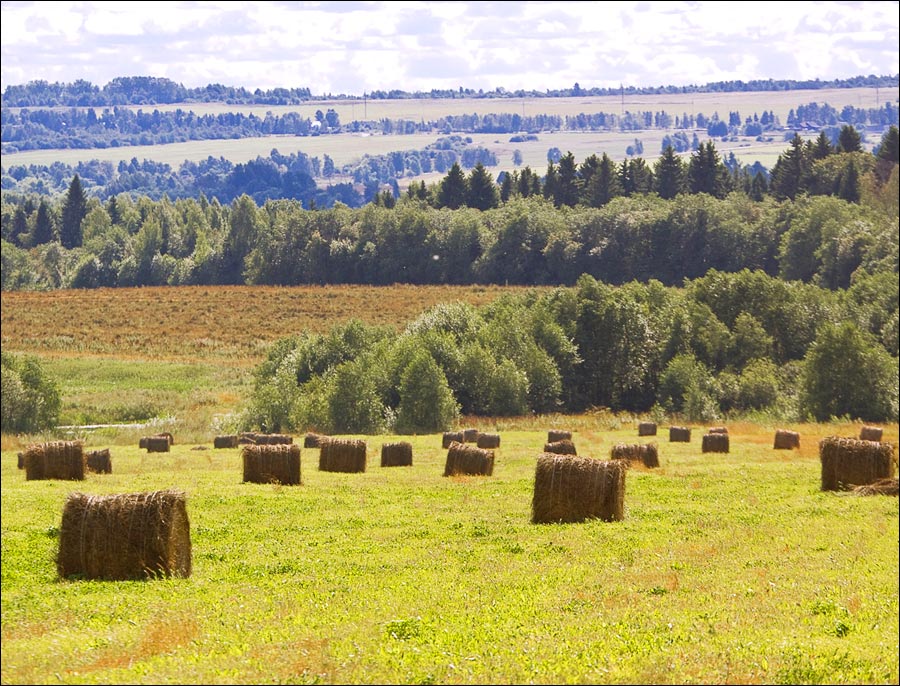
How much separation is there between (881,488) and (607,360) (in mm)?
50417

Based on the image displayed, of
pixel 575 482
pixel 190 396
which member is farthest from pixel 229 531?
pixel 190 396

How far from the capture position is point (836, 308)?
86.5m

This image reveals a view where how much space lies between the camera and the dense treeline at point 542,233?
293 feet

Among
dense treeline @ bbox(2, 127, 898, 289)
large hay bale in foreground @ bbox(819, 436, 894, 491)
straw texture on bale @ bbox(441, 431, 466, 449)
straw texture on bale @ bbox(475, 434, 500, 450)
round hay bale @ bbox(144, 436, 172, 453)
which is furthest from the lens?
dense treeline @ bbox(2, 127, 898, 289)

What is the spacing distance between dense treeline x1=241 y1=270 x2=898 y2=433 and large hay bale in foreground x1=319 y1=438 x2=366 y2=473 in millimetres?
23064

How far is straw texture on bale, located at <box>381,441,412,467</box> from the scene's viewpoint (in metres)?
39.4

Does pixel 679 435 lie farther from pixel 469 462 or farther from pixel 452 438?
pixel 469 462

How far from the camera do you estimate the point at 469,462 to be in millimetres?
35562

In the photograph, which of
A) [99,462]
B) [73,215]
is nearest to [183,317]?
[99,462]

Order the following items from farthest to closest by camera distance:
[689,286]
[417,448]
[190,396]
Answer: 1. [689,286]
2. [190,396]
3. [417,448]

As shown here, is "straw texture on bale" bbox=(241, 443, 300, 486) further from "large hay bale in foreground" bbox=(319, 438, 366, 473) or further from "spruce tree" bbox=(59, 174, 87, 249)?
"spruce tree" bbox=(59, 174, 87, 249)

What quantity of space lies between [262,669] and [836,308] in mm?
79307

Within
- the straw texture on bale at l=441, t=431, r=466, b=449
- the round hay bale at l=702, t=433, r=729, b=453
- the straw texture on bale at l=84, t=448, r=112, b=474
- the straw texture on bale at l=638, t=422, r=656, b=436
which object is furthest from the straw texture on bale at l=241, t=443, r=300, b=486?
the straw texture on bale at l=638, t=422, r=656, b=436

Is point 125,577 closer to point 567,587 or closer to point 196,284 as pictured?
point 567,587
